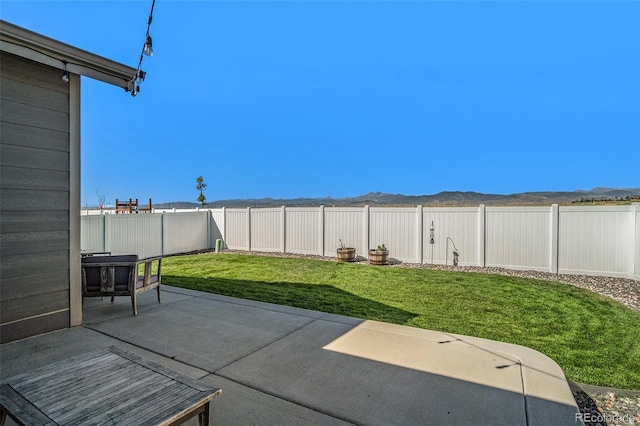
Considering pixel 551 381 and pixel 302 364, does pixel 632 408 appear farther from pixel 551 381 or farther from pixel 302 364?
pixel 302 364

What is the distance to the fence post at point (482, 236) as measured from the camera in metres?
8.16

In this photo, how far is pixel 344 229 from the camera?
10094 mm

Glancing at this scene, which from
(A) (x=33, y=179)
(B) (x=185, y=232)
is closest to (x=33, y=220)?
(A) (x=33, y=179)

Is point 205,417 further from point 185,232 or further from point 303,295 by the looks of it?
point 185,232

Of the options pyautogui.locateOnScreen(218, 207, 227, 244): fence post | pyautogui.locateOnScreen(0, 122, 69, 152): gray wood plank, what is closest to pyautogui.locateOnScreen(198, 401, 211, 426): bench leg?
pyautogui.locateOnScreen(0, 122, 69, 152): gray wood plank

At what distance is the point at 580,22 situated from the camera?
12047 millimetres

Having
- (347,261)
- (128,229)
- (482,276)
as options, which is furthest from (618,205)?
(128,229)

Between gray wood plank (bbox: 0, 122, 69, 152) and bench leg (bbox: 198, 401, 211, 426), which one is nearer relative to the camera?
bench leg (bbox: 198, 401, 211, 426)

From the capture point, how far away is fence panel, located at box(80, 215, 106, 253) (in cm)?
867

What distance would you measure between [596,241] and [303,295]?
674 cm

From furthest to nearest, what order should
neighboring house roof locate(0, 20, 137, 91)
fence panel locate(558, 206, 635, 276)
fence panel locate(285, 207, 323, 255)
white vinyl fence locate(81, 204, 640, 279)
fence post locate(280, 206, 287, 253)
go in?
1. fence post locate(280, 206, 287, 253)
2. fence panel locate(285, 207, 323, 255)
3. white vinyl fence locate(81, 204, 640, 279)
4. fence panel locate(558, 206, 635, 276)
5. neighboring house roof locate(0, 20, 137, 91)

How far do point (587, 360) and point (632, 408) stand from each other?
2.57ft

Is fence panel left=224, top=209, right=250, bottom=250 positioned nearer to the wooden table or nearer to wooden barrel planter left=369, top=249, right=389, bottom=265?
wooden barrel planter left=369, top=249, right=389, bottom=265

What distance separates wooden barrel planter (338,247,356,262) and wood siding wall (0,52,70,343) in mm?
6757
